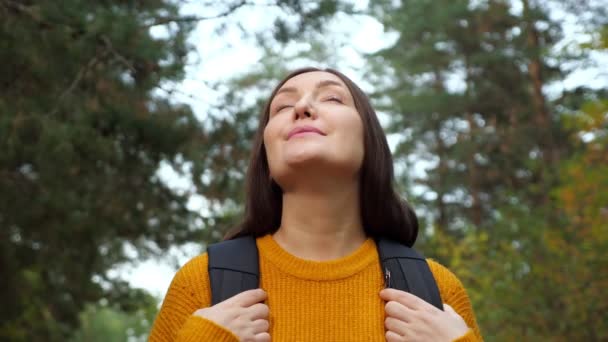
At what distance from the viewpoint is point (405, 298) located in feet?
7.34

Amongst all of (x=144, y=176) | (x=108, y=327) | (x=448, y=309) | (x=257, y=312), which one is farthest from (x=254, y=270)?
(x=108, y=327)

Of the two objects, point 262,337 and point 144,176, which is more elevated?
point 144,176

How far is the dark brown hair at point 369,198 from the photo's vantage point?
2486 millimetres

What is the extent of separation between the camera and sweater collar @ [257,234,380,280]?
91.0 inches

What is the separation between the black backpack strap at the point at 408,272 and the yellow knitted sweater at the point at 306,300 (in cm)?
4

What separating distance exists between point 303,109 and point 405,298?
0.69 meters

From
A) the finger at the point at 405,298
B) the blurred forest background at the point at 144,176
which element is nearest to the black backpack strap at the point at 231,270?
the finger at the point at 405,298

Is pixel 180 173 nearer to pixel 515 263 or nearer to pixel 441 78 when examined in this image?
pixel 515 263

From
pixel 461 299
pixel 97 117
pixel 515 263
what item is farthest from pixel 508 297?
pixel 461 299

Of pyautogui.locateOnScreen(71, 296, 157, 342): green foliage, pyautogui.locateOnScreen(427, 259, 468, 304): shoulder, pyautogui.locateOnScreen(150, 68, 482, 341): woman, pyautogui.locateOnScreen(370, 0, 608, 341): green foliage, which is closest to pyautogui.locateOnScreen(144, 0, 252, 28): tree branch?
pyautogui.locateOnScreen(370, 0, 608, 341): green foliage

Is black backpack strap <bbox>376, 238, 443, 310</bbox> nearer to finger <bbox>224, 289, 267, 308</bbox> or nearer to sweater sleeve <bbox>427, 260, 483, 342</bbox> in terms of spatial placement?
sweater sleeve <bbox>427, 260, 483, 342</bbox>

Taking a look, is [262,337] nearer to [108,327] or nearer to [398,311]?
[398,311]

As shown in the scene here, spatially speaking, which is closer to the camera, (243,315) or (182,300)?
(243,315)

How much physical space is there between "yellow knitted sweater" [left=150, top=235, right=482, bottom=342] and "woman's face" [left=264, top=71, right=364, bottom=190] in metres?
0.29
